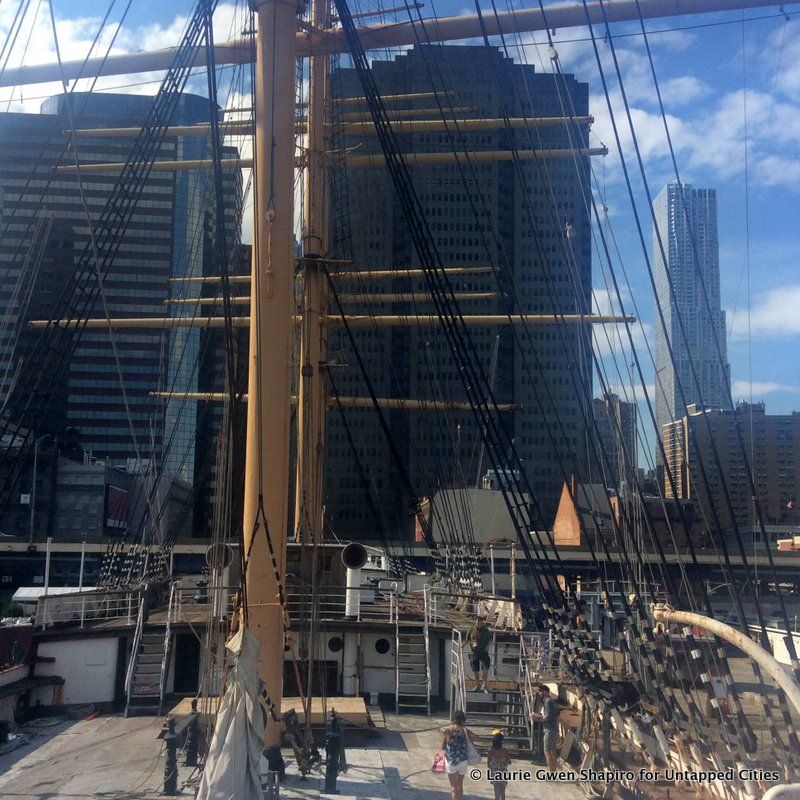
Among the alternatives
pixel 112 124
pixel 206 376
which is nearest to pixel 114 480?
pixel 206 376

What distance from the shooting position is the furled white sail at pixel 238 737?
676cm

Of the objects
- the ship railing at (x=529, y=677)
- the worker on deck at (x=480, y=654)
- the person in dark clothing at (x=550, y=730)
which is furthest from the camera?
the worker on deck at (x=480, y=654)

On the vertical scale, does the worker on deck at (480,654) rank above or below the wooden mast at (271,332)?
below

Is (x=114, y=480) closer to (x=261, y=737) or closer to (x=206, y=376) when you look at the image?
(x=206, y=376)

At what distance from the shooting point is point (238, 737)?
272 inches

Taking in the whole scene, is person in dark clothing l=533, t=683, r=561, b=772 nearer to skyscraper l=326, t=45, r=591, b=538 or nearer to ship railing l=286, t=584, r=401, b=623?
ship railing l=286, t=584, r=401, b=623

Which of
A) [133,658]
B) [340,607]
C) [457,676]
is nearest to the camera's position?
[457,676]

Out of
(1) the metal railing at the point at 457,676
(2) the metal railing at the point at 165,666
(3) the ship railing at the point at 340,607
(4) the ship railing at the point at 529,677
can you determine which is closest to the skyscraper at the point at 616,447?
(4) the ship railing at the point at 529,677

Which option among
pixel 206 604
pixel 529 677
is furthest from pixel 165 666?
pixel 529 677

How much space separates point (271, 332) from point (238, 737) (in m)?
4.08

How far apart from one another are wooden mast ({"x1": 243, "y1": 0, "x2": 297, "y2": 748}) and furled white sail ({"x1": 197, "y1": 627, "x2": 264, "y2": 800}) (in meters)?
1.48

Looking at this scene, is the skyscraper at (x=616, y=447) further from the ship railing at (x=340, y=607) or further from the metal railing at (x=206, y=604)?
the metal railing at (x=206, y=604)

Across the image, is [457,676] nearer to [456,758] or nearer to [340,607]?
[456,758]

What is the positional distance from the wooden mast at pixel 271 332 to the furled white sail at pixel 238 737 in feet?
4.86
